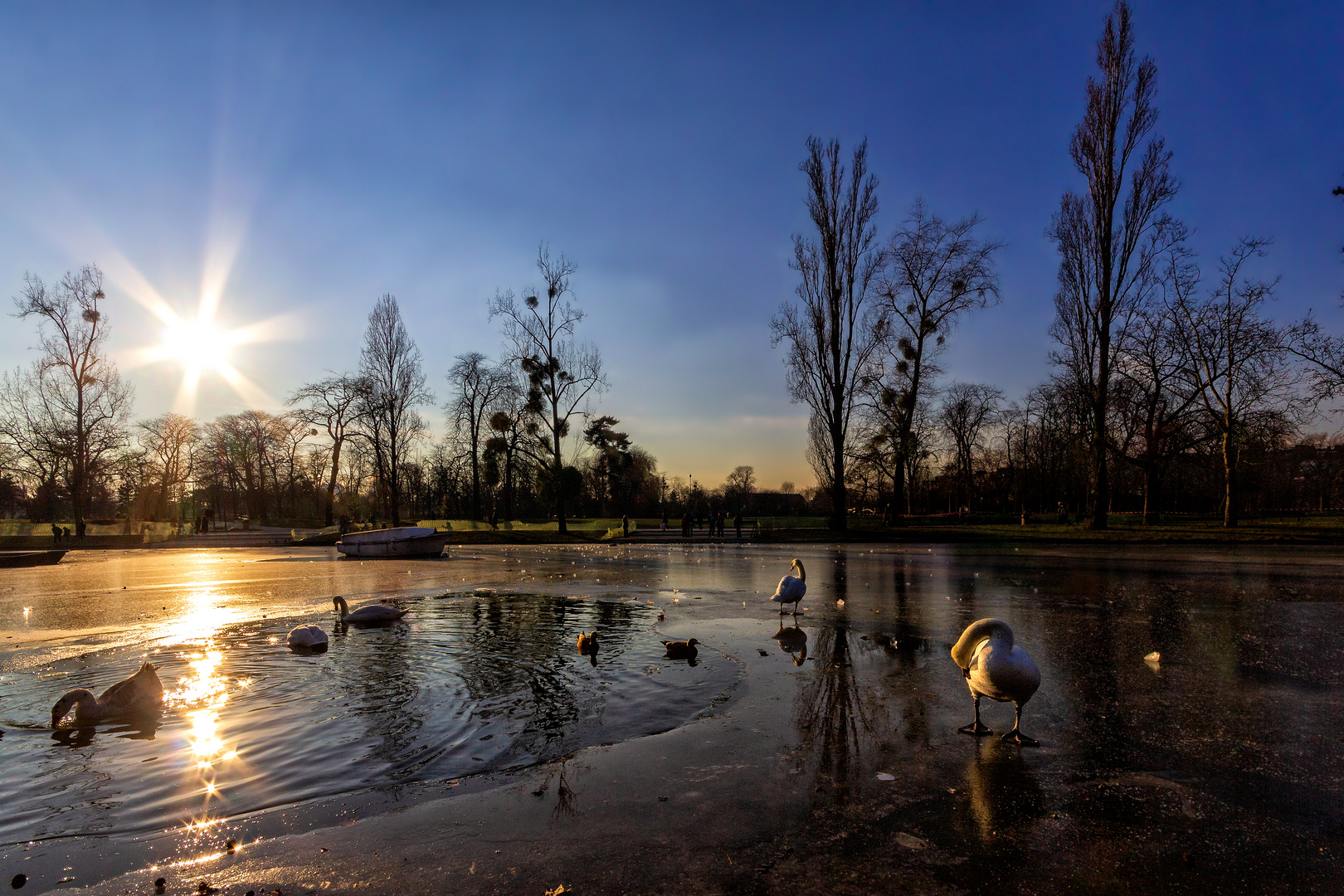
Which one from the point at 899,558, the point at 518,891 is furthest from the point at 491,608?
the point at 899,558

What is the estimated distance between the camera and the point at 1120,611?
9758 mm

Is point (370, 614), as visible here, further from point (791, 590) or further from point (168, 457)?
point (168, 457)

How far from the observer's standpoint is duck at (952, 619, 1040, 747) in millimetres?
4395

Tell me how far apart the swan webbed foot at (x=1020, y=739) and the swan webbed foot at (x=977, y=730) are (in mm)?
124

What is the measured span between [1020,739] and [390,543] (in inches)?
904

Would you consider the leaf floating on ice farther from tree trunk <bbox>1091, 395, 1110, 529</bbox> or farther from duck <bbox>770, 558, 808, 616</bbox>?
tree trunk <bbox>1091, 395, 1110, 529</bbox>

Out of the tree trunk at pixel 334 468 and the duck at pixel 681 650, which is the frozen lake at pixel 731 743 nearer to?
the duck at pixel 681 650

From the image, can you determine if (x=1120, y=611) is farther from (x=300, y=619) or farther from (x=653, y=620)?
(x=300, y=619)

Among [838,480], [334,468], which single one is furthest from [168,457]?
[838,480]

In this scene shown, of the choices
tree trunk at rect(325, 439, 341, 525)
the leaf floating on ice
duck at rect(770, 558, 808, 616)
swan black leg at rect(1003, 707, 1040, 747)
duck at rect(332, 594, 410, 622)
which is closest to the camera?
the leaf floating on ice

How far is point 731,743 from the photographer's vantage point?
4.54 meters

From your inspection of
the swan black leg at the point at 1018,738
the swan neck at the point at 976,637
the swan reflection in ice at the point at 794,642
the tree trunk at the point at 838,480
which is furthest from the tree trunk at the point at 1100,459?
the swan black leg at the point at 1018,738

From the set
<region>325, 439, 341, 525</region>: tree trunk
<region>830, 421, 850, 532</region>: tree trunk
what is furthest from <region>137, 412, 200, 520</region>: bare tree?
<region>830, 421, 850, 532</region>: tree trunk

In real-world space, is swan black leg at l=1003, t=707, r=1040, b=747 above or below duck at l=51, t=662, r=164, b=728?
below
